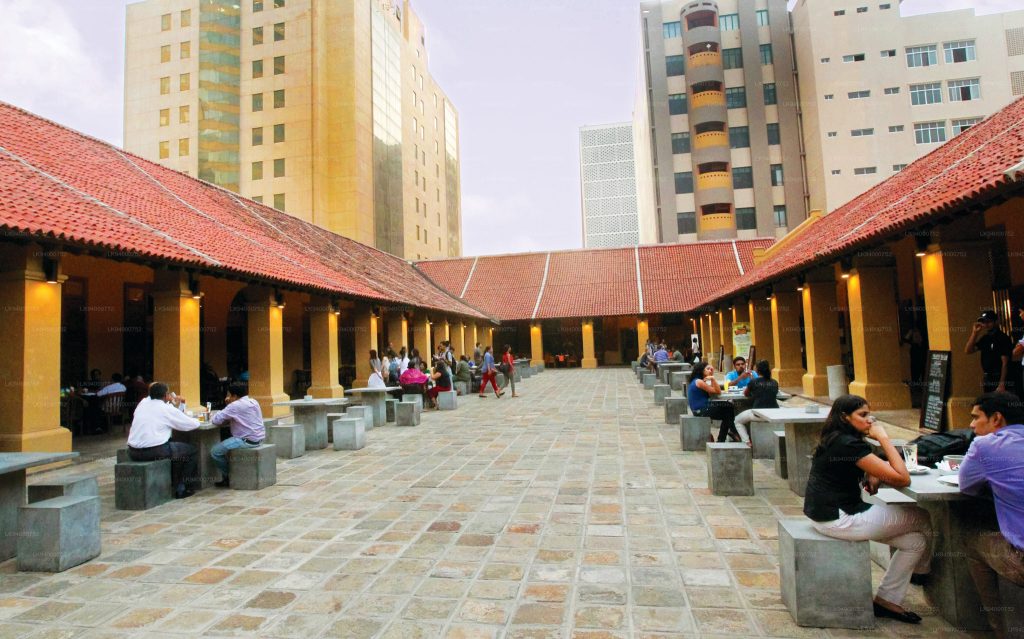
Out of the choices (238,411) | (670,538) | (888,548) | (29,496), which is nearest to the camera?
(888,548)

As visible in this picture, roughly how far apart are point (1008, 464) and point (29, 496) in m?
7.69

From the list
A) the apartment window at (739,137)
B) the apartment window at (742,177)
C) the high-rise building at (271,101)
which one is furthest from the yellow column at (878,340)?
the high-rise building at (271,101)

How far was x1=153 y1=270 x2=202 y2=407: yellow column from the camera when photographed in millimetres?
11344

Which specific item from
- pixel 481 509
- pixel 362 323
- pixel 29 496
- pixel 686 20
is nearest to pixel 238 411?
pixel 29 496

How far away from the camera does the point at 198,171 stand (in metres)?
42.9

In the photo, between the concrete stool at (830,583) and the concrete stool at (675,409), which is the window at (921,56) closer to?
the concrete stool at (675,409)

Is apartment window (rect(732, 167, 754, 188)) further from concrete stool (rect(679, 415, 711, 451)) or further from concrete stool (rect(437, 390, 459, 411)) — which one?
concrete stool (rect(679, 415, 711, 451))

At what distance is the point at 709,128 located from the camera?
42.9 meters

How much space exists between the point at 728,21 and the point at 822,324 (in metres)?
39.0

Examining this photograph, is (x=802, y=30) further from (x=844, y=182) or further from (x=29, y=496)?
(x=29, y=496)

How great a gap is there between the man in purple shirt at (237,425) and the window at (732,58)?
46.1 meters

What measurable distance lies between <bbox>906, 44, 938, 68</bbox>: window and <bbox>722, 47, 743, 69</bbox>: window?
35.9 feet

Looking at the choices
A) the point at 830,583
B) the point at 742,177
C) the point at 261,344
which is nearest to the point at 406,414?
the point at 261,344

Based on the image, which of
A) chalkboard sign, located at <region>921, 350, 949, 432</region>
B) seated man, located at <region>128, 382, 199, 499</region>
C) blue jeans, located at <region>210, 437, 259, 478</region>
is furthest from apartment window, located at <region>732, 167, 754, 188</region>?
seated man, located at <region>128, 382, 199, 499</region>
